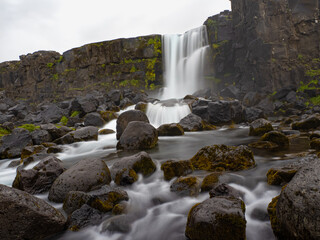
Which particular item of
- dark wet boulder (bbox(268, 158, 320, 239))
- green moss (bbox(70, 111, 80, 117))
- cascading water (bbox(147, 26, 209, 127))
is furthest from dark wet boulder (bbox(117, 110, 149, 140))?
cascading water (bbox(147, 26, 209, 127))

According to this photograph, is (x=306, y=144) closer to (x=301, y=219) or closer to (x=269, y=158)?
(x=269, y=158)

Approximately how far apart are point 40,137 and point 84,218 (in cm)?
853

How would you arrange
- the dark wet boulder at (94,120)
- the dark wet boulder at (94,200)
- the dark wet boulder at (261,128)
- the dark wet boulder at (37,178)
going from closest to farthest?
the dark wet boulder at (94,200)
the dark wet boulder at (37,178)
the dark wet boulder at (261,128)
the dark wet boulder at (94,120)

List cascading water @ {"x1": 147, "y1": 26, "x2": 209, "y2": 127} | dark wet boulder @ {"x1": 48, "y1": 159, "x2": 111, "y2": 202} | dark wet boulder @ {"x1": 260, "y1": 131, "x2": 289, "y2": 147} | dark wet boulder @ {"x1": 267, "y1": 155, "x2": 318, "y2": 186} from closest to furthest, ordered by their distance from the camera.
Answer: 1. dark wet boulder @ {"x1": 267, "y1": 155, "x2": 318, "y2": 186}
2. dark wet boulder @ {"x1": 48, "y1": 159, "x2": 111, "y2": 202}
3. dark wet boulder @ {"x1": 260, "y1": 131, "x2": 289, "y2": 147}
4. cascading water @ {"x1": 147, "y1": 26, "x2": 209, "y2": 127}

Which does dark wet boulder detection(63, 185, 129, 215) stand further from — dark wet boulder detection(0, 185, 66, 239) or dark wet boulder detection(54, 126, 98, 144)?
dark wet boulder detection(54, 126, 98, 144)

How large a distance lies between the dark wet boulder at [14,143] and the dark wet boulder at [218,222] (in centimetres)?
905

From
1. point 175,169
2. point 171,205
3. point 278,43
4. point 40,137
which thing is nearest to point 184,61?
point 278,43

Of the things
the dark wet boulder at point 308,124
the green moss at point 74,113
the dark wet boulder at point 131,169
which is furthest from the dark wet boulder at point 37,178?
the green moss at point 74,113

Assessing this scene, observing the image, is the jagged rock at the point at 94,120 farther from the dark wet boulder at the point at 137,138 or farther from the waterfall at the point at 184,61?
the waterfall at the point at 184,61

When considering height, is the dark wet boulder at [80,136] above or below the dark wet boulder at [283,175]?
below

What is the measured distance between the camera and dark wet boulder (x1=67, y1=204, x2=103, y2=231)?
352cm

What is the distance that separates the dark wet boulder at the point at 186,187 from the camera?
169 inches

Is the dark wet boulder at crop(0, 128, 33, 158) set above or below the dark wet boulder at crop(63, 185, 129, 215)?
below

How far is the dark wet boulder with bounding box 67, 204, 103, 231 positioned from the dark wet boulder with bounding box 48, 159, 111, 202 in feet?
3.04
